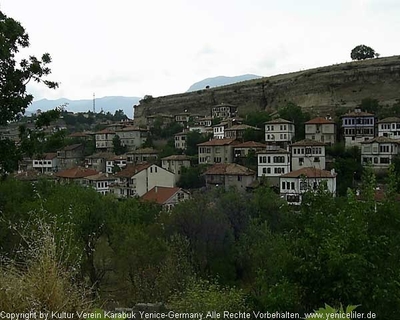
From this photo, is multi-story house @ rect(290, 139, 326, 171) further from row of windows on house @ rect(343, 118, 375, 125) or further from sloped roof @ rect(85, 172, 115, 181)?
sloped roof @ rect(85, 172, 115, 181)

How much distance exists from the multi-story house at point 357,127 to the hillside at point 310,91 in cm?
965

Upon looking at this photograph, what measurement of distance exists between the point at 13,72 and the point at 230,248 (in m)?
9.55

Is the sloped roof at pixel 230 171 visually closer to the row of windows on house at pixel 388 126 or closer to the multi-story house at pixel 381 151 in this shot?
the multi-story house at pixel 381 151

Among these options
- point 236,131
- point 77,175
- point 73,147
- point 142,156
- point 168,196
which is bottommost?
point 168,196

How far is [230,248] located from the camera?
1500 cm

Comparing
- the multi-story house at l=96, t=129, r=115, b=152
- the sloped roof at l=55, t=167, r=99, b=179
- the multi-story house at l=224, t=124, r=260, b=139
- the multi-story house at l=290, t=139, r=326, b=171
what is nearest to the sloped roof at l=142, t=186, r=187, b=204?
the multi-story house at l=290, t=139, r=326, b=171

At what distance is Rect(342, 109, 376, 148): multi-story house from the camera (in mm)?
33447

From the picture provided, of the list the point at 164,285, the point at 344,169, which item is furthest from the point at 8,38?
the point at 344,169

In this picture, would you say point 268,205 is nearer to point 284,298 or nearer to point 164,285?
point 164,285

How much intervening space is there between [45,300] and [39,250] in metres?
0.39

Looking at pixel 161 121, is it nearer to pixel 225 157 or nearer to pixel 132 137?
pixel 132 137

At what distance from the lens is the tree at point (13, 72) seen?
6.94 metres

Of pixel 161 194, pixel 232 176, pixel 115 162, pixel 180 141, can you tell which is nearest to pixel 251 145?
pixel 232 176

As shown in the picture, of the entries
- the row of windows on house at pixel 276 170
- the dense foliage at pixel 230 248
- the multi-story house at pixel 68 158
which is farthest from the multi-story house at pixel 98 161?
the dense foliage at pixel 230 248
